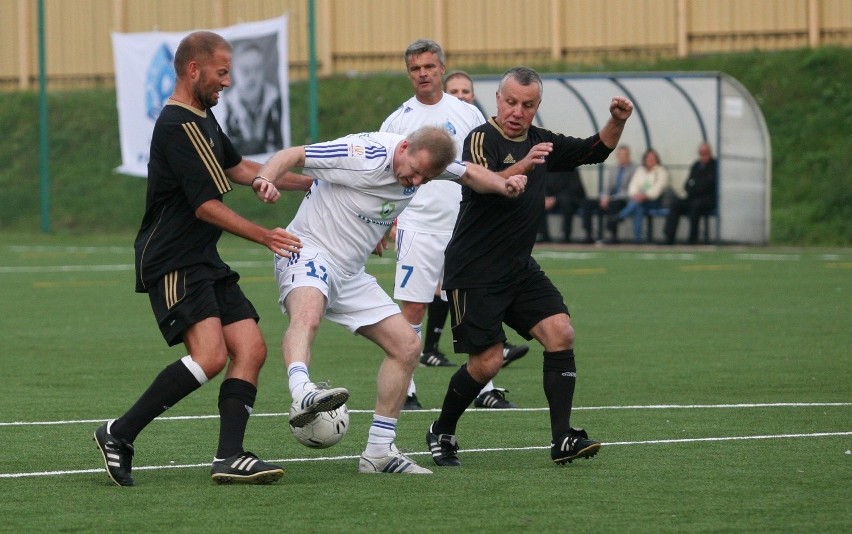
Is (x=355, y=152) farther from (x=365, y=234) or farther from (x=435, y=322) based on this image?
(x=435, y=322)

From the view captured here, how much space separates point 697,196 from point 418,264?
1654 centimetres

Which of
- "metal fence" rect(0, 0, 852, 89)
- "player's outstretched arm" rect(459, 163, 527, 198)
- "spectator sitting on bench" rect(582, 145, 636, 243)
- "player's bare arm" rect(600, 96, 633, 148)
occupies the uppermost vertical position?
"metal fence" rect(0, 0, 852, 89)

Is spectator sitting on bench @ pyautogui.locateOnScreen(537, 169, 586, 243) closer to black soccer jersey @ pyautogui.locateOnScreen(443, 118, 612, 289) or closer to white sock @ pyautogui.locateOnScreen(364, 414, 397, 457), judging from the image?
black soccer jersey @ pyautogui.locateOnScreen(443, 118, 612, 289)

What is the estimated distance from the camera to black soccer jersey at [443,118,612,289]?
7.68 metres

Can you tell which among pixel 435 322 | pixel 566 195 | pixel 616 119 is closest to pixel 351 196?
pixel 616 119

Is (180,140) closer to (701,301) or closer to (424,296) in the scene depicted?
(424,296)

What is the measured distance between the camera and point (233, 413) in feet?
22.8

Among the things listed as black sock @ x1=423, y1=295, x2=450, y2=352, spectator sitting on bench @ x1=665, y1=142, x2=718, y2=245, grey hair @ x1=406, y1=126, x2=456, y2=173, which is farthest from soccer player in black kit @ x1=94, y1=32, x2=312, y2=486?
spectator sitting on bench @ x1=665, y1=142, x2=718, y2=245

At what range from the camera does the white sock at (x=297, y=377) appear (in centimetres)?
678

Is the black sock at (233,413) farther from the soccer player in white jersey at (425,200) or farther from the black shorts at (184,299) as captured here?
the soccer player in white jersey at (425,200)

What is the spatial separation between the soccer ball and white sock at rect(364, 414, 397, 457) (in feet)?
1.16

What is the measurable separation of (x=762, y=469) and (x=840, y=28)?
24.4 metres

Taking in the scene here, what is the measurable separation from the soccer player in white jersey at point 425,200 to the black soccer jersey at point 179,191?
327 cm

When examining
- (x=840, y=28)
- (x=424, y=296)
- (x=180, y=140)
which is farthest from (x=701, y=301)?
(x=840, y=28)
